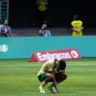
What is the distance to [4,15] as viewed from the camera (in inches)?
1746

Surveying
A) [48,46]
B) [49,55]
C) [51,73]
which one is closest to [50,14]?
[48,46]

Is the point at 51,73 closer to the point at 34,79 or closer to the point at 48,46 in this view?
the point at 34,79

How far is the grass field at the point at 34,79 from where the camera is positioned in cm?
1812

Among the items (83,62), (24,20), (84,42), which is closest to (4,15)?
(24,20)

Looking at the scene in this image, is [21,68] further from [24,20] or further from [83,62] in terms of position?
[24,20]

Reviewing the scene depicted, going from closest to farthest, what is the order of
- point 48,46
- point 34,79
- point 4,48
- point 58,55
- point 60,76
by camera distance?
point 60,76 < point 34,79 < point 58,55 < point 4,48 < point 48,46

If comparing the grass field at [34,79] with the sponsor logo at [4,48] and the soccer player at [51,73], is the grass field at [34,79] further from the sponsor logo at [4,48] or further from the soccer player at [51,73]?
the sponsor logo at [4,48]

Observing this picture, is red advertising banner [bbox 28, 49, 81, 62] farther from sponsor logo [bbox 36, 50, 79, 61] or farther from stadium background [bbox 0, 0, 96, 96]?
stadium background [bbox 0, 0, 96, 96]

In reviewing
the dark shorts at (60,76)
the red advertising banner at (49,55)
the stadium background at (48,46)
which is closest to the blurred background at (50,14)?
the stadium background at (48,46)

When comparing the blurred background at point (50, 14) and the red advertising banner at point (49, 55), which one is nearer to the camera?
the red advertising banner at point (49, 55)

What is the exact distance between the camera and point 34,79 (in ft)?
73.8

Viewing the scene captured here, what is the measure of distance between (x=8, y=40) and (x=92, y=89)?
13383 millimetres

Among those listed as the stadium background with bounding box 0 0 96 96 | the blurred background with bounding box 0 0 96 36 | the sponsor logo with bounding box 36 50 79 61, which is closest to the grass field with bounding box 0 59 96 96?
the stadium background with bounding box 0 0 96 96

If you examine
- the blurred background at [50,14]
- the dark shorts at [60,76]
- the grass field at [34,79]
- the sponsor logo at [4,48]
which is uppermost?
the dark shorts at [60,76]
